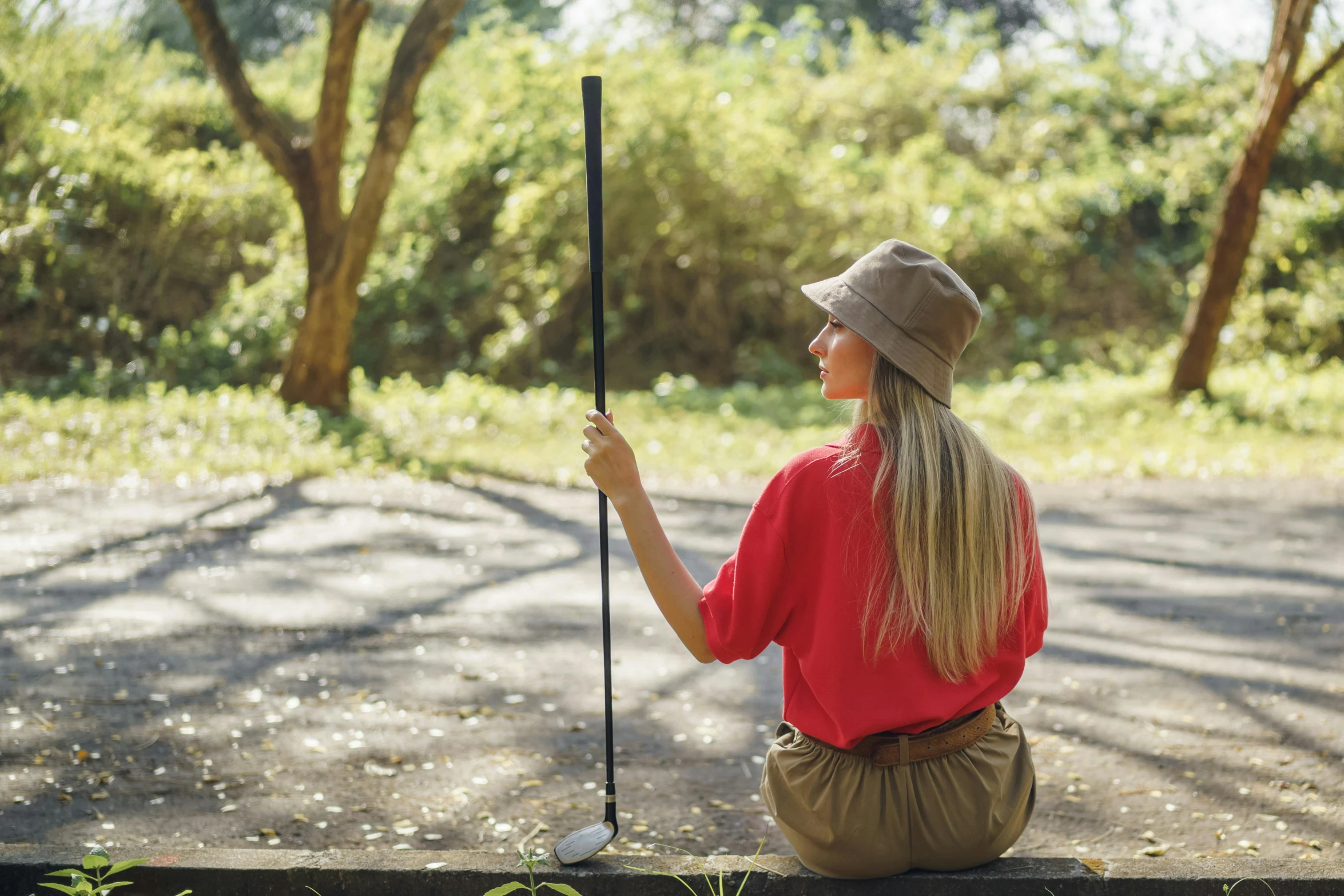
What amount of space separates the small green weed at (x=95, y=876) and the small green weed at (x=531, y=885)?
1.91ft

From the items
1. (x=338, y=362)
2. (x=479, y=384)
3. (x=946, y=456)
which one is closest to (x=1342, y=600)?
(x=946, y=456)

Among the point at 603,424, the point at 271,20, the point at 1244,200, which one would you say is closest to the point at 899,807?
the point at 603,424

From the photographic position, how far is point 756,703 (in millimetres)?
4711

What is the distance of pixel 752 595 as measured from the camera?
223 cm

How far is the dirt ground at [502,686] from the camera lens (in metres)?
3.56

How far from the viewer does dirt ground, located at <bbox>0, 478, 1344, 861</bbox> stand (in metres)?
3.56

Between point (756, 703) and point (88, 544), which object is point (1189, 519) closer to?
point (756, 703)

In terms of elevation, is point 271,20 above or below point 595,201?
above

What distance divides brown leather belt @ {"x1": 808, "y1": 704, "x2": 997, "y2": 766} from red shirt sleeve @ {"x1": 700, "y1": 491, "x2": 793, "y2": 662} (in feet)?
0.89

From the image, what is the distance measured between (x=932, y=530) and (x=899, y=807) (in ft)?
1.80

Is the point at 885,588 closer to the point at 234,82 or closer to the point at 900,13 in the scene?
the point at 234,82

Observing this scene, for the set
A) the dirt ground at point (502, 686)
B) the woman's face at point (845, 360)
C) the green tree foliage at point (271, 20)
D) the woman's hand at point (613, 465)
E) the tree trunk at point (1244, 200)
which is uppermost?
the green tree foliage at point (271, 20)

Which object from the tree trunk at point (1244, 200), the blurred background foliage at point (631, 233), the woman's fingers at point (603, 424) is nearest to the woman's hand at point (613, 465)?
the woman's fingers at point (603, 424)

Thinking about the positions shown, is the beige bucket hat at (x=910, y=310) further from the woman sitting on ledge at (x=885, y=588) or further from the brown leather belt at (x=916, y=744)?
the brown leather belt at (x=916, y=744)
